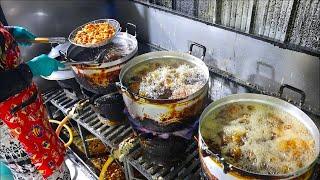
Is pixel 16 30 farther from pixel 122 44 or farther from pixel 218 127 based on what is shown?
pixel 218 127

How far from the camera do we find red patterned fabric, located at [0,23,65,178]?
2428 millimetres

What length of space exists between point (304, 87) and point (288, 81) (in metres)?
0.16

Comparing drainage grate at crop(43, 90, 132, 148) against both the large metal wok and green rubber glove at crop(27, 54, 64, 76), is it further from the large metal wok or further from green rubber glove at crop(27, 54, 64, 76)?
green rubber glove at crop(27, 54, 64, 76)

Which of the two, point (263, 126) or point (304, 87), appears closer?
point (263, 126)

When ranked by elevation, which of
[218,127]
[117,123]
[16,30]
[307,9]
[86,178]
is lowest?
[86,178]

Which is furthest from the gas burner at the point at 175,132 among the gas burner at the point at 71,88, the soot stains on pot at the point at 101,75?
the gas burner at the point at 71,88

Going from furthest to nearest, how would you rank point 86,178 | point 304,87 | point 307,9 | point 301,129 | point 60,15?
point 60,15 → point 86,178 → point 304,87 → point 307,9 → point 301,129

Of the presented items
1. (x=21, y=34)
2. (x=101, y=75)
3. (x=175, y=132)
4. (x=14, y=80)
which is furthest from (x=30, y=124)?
(x=175, y=132)

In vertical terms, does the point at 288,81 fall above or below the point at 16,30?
below

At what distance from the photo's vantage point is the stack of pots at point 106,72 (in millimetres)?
2984

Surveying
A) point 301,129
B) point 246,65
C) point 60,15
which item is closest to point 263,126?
point 301,129

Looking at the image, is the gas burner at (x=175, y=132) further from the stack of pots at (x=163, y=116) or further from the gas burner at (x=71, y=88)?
the gas burner at (x=71, y=88)

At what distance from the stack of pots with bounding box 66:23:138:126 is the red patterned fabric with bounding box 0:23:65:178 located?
56cm

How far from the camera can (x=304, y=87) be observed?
2.70 metres
